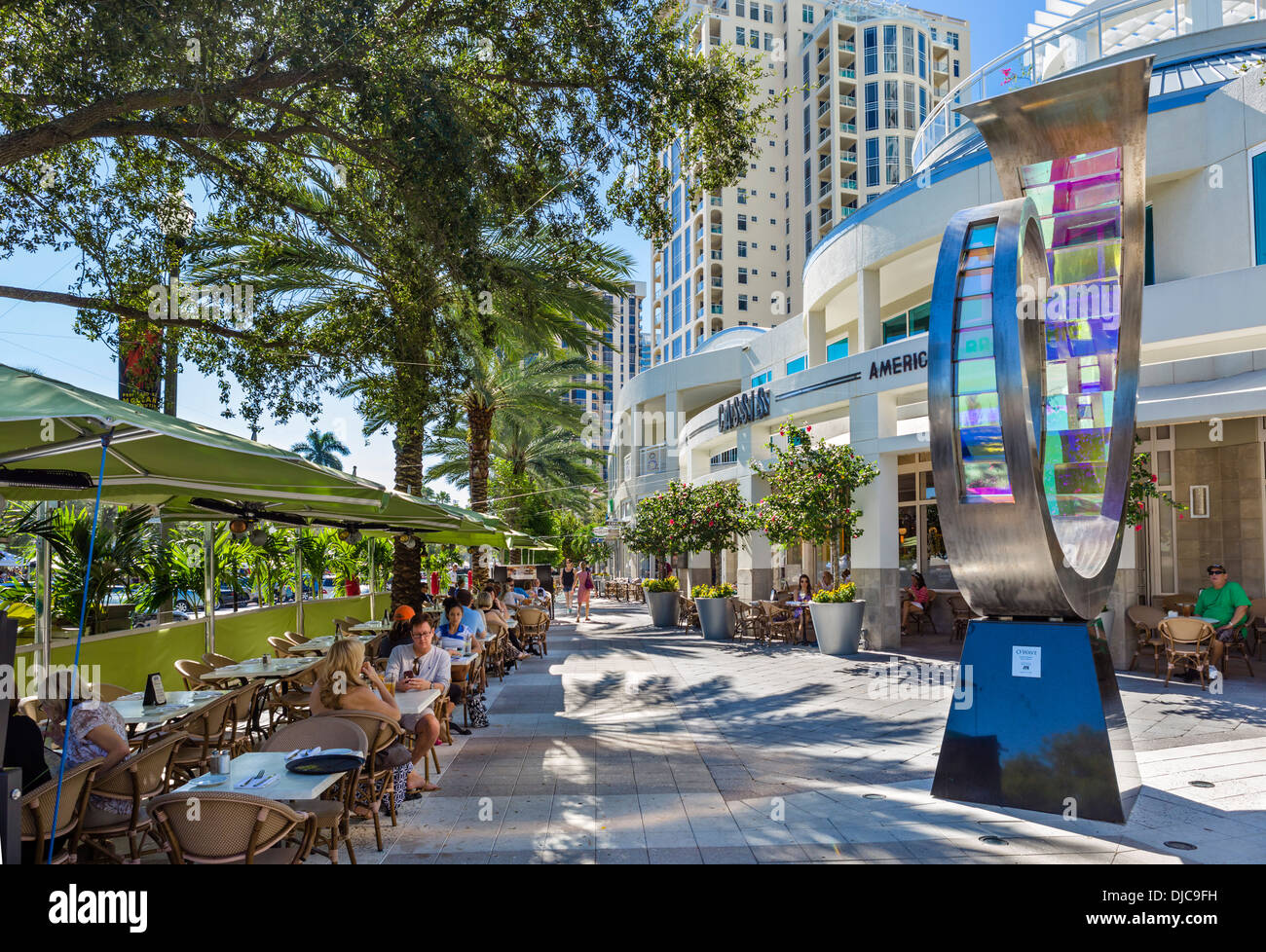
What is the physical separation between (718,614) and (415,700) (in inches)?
510

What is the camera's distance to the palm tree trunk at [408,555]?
16250mm

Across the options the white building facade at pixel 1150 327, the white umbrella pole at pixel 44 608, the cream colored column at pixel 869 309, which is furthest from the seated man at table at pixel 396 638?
the cream colored column at pixel 869 309

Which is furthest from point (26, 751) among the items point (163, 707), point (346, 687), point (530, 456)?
point (530, 456)

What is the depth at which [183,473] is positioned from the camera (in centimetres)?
587

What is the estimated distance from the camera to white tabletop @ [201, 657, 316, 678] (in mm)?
9117

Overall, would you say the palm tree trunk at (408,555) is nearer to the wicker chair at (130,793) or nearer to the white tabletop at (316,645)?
the white tabletop at (316,645)

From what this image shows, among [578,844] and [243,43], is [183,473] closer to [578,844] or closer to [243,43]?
[578,844]

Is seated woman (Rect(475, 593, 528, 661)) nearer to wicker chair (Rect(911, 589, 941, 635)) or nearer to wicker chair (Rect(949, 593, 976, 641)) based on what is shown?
wicker chair (Rect(949, 593, 976, 641))

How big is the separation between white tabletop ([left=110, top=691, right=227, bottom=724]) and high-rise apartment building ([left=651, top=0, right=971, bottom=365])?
1874 inches

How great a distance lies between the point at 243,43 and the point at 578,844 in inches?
282

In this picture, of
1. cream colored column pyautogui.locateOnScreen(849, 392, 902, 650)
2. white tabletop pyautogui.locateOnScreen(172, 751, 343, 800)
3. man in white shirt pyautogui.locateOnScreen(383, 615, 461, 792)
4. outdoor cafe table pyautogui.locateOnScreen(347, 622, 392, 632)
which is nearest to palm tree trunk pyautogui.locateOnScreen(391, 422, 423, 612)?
outdoor cafe table pyautogui.locateOnScreen(347, 622, 392, 632)

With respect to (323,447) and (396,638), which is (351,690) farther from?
(323,447)

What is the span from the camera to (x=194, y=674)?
9.34 m
